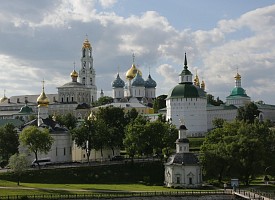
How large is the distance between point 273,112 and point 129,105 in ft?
137

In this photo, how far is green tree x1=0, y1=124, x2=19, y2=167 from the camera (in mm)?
82250

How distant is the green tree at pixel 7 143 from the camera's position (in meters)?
82.2

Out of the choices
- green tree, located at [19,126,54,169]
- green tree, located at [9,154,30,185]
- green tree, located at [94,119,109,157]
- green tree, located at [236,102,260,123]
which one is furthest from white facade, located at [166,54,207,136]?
green tree, located at [9,154,30,185]

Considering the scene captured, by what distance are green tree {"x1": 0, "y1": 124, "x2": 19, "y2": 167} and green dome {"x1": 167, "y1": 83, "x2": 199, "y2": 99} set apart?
117ft

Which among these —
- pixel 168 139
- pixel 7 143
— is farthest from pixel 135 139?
pixel 7 143

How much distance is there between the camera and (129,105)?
14312 centimetres

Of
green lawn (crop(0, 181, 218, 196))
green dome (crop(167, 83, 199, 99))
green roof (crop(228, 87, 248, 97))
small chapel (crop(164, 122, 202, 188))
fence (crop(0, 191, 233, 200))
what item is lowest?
fence (crop(0, 191, 233, 200))

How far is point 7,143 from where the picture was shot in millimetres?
82438

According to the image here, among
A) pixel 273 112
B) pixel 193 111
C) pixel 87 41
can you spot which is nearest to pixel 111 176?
pixel 193 111

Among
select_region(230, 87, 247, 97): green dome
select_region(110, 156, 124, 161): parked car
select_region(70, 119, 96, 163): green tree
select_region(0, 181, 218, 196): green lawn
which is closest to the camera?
select_region(0, 181, 218, 196): green lawn

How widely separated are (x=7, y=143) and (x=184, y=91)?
127ft

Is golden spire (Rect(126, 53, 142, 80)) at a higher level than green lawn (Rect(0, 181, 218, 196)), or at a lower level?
higher

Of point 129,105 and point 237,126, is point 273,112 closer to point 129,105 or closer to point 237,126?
point 129,105

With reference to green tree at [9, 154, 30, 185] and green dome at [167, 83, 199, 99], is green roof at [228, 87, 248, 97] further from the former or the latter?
green tree at [9, 154, 30, 185]
